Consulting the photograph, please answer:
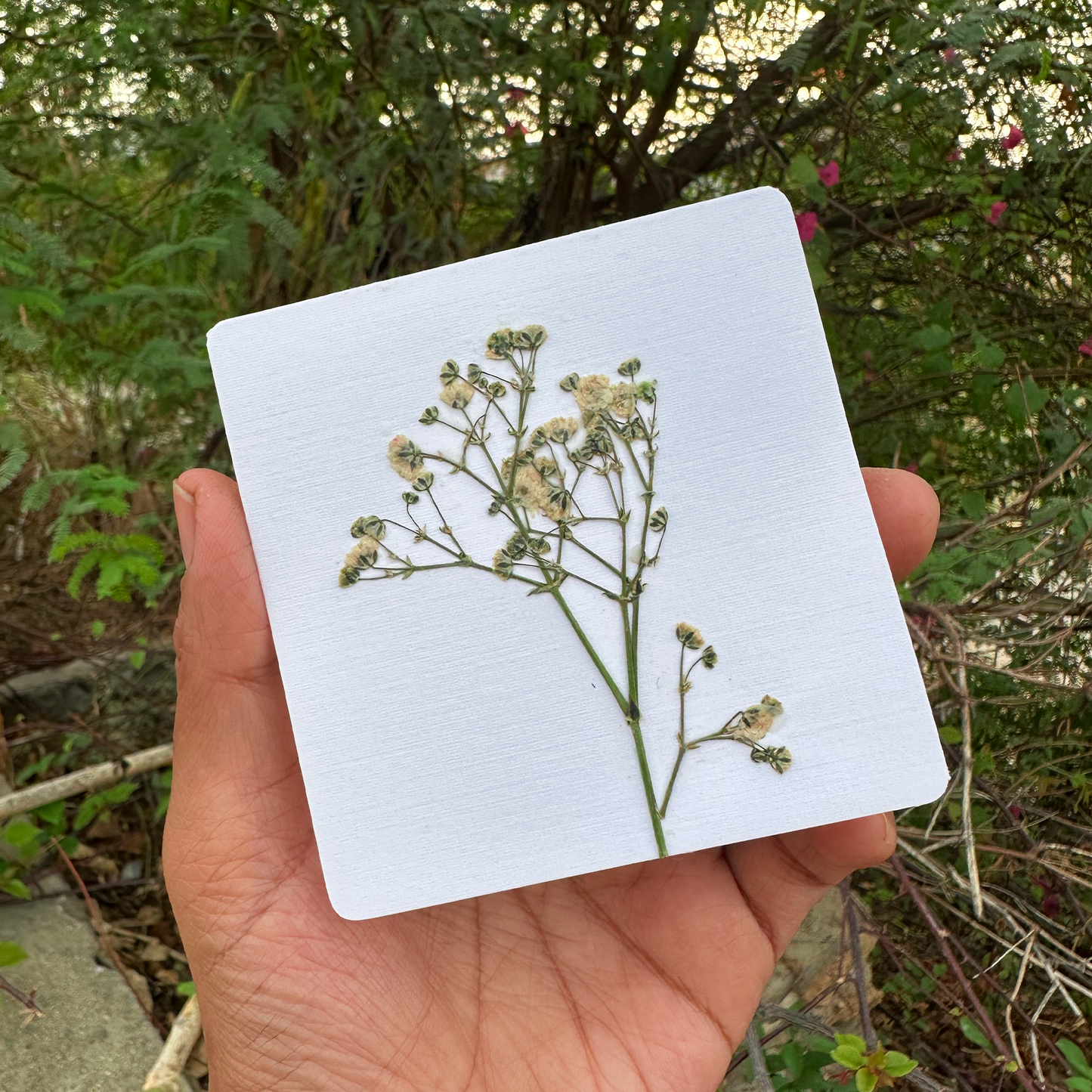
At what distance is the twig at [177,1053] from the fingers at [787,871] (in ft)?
Answer: 3.51

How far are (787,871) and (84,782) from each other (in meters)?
1.46

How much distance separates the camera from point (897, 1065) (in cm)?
117

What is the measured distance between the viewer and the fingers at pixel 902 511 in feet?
4.28

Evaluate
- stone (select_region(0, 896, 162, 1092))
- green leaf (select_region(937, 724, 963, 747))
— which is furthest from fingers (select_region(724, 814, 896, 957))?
stone (select_region(0, 896, 162, 1092))

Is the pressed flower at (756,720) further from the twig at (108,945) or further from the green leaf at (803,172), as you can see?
the twig at (108,945)

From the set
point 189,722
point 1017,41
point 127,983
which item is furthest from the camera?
point 127,983

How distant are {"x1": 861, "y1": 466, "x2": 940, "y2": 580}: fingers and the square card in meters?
0.12

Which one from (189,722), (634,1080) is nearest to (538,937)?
(634,1080)

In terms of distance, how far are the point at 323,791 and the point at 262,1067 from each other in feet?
1.27

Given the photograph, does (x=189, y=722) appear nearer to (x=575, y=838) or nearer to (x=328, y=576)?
(x=328, y=576)

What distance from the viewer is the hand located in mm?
1246

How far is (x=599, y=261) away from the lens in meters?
1.22

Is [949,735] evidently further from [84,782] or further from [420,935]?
[84,782]

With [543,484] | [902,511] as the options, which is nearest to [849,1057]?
[902,511]
